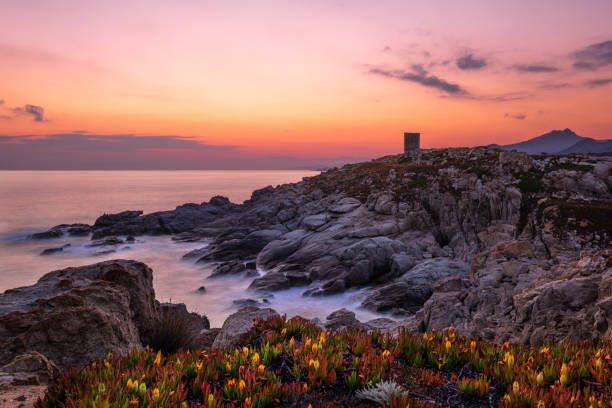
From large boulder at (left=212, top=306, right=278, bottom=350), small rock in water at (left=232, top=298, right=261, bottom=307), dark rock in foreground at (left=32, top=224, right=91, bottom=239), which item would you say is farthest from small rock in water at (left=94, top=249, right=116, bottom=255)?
large boulder at (left=212, top=306, right=278, bottom=350)

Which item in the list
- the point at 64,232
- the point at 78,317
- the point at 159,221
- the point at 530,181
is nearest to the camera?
the point at 78,317

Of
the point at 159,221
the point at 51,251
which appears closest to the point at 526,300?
the point at 51,251

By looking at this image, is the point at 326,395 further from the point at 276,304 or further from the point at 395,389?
the point at 276,304

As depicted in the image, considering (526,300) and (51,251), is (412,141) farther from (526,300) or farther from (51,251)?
(51,251)

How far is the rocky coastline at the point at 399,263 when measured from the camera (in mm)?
7242

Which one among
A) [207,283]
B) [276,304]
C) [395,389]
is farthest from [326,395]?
[207,283]

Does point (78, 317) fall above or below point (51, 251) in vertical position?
above

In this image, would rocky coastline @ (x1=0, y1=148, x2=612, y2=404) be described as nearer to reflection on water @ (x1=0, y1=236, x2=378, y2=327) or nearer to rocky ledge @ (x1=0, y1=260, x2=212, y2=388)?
rocky ledge @ (x1=0, y1=260, x2=212, y2=388)

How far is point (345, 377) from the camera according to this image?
4461 millimetres

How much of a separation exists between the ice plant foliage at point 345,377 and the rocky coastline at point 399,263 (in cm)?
182

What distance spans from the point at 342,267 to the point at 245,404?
86.0 ft

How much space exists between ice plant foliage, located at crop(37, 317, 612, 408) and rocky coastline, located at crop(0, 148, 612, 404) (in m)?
1.82

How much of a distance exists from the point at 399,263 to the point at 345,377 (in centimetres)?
2429

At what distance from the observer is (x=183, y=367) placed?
450 cm
